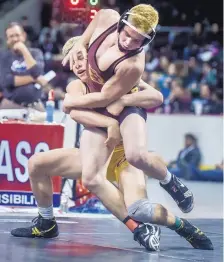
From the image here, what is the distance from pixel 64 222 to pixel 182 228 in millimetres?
1971

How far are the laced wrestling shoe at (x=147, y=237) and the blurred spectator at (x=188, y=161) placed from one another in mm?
8139

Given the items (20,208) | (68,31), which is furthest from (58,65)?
(20,208)

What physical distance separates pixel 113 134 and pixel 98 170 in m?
0.27

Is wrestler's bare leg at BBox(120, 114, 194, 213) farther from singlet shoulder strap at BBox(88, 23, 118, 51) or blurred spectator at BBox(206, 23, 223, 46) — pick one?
blurred spectator at BBox(206, 23, 223, 46)

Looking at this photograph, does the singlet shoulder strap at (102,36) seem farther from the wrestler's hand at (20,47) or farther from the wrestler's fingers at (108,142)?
the wrestler's hand at (20,47)

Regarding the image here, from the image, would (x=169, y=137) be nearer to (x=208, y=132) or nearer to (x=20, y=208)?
(x=208, y=132)

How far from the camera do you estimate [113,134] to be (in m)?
6.55

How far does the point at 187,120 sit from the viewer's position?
15234mm

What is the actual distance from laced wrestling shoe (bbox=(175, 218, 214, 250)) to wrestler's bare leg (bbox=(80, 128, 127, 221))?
1.34ft

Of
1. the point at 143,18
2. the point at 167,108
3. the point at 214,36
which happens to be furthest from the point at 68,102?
the point at 214,36

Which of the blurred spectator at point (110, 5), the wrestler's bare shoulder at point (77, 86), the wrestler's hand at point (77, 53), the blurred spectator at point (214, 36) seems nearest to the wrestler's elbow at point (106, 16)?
the wrestler's hand at point (77, 53)

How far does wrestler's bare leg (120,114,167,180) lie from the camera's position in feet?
21.1

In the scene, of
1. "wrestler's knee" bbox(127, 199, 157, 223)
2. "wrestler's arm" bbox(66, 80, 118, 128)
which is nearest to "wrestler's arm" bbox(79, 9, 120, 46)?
"wrestler's arm" bbox(66, 80, 118, 128)

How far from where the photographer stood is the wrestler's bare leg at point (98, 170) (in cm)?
658
